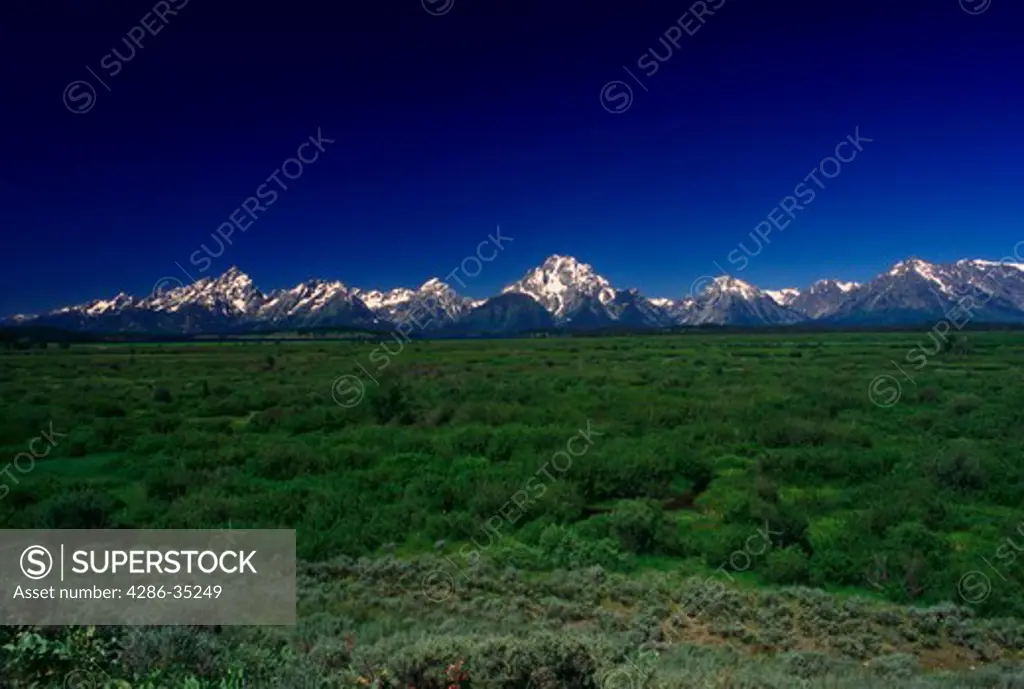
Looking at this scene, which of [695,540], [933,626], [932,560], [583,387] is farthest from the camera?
[583,387]

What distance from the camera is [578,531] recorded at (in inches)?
523

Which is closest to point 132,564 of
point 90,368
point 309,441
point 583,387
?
point 309,441

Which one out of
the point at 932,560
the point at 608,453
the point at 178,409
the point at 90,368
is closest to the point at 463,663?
the point at 932,560

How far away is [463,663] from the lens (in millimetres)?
6012

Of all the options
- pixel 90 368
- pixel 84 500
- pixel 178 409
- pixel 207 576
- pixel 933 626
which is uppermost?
pixel 90 368

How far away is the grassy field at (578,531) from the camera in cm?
634

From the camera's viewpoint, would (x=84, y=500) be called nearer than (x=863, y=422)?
Yes

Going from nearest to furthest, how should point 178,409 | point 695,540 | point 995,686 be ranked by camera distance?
1. point 995,686
2. point 695,540
3. point 178,409

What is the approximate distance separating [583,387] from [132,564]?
30900mm

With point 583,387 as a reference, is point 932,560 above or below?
below

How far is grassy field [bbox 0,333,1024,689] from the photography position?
20.8 ft

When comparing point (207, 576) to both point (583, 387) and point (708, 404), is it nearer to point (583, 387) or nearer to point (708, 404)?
point (708, 404)

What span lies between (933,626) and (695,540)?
4509 mm

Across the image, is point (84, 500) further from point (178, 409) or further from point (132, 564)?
point (178, 409)
